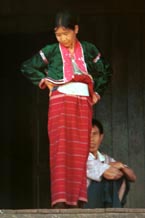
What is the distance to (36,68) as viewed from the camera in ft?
50.7

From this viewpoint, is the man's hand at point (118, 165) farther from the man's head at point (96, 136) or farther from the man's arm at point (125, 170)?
the man's head at point (96, 136)

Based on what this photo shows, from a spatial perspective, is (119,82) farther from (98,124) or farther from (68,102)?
(68,102)

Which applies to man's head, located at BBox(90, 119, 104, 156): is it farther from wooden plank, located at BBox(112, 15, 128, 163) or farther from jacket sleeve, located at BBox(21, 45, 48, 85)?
jacket sleeve, located at BBox(21, 45, 48, 85)

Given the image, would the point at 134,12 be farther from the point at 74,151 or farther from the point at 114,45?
the point at 74,151

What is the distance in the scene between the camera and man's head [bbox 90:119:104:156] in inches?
612

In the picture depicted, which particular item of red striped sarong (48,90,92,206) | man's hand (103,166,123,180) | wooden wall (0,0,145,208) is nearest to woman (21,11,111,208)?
red striped sarong (48,90,92,206)

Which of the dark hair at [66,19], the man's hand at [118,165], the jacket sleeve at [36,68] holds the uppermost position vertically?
the dark hair at [66,19]

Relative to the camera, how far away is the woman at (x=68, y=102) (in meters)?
15.2

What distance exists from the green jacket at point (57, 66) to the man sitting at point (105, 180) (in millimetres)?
466

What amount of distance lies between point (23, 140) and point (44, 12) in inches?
45.0

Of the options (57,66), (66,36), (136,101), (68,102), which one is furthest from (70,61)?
(136,101)

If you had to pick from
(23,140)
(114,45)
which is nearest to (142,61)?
(114,45)

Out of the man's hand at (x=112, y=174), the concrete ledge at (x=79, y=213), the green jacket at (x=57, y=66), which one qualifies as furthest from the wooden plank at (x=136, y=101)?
the concrete ledge at (x=79, y=213)

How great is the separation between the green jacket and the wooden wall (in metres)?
0.24
